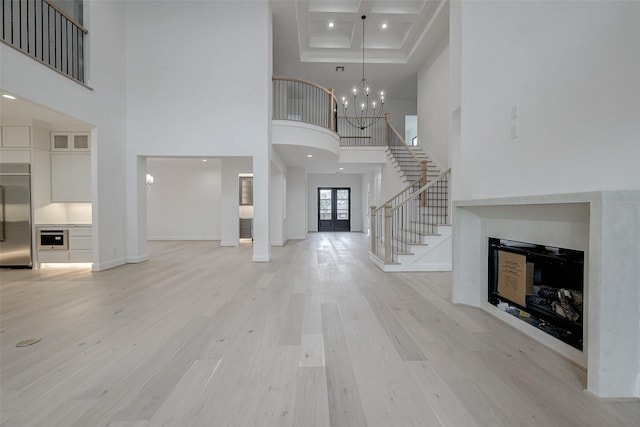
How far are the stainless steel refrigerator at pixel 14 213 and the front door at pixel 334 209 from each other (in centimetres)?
1108

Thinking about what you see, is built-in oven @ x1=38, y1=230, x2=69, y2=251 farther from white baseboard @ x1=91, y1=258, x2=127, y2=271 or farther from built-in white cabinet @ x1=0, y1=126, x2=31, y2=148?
built-in white cabinet @ x1=0, y1=126, x2=31, y2=148

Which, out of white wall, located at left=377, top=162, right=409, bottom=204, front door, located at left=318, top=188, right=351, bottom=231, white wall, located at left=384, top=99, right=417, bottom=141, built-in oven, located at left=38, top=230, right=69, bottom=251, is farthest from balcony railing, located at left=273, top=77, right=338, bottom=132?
front door, located at left=318, top=188, right=351, bottom=231

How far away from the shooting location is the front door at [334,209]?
15.2 m

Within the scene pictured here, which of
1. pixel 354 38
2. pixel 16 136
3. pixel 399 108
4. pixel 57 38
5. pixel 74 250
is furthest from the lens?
A: pixel 399 108

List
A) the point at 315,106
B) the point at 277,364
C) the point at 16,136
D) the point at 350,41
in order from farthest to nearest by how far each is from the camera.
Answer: the point at 350,41, the point at 315,106, the point at 16,136, the point at 277,364

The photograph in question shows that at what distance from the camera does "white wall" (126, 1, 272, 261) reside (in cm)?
609

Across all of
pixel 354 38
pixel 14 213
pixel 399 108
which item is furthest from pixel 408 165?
pixel 14 213

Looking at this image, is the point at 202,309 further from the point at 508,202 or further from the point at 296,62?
the point at 296,62

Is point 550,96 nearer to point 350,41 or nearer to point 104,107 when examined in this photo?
point 104,107

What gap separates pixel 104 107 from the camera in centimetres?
547

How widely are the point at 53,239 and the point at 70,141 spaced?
1860mm

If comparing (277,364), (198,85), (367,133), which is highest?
(367,133)

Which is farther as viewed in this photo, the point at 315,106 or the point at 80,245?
the point at 315,106

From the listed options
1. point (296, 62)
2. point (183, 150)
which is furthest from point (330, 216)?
point (183, 150)
